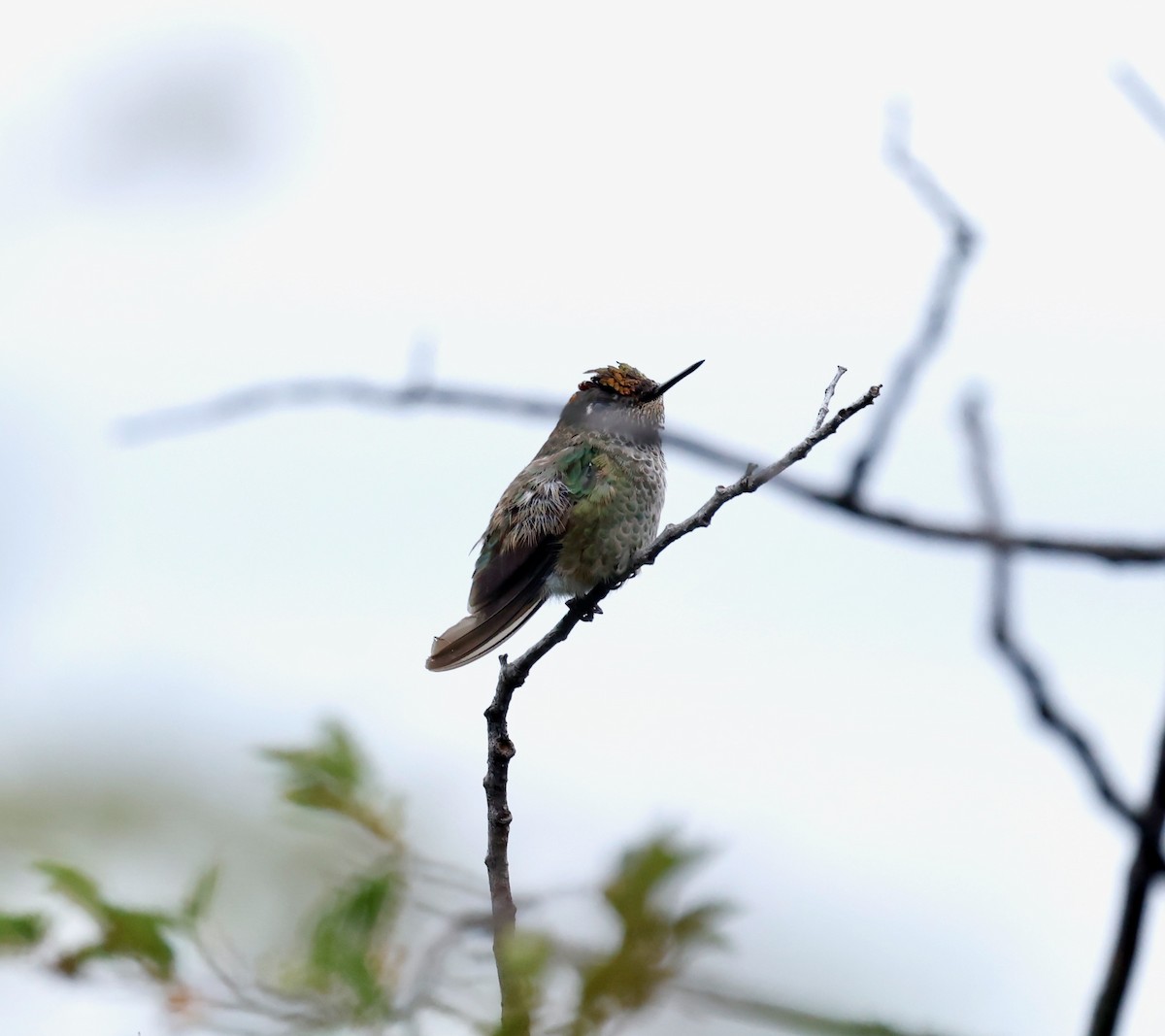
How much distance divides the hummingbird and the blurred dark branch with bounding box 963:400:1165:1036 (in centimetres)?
484

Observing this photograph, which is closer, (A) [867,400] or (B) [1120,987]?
(B) [1120,987]

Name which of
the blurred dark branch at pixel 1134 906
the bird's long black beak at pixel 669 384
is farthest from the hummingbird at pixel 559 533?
the blurred dark branch at pixel 1134 906

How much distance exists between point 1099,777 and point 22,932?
2.19 m

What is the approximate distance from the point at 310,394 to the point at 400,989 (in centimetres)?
100

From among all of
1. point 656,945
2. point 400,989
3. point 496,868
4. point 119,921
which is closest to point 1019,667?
point 656,945

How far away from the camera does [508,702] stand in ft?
15.2

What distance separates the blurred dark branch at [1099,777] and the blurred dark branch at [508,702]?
1.19m

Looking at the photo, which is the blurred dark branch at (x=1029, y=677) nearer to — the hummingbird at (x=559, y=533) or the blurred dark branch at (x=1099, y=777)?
the blurred dark branch at (x=1099, y=777)

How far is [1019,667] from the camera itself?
133 centimetres

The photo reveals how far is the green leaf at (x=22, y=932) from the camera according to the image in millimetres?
2795

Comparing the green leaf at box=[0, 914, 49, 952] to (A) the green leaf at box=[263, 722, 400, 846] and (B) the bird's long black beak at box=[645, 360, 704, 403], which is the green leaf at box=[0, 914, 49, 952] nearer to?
(A) the green leaf at box=[263, 722, 400, 846]

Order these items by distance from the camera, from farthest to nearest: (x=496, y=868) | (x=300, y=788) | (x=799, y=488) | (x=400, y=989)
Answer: (x=496, y=868) < (x=300, y=788) < (x=400, y=989) < (x=799, y=488)

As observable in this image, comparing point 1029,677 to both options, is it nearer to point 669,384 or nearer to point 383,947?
point 383,947

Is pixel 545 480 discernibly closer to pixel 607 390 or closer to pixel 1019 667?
pixel 607 390
